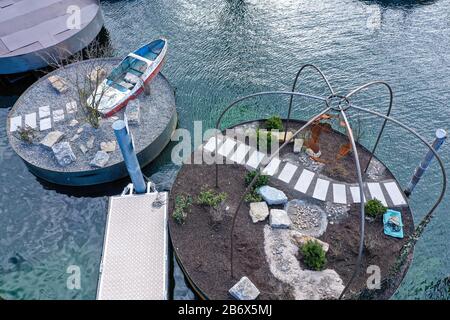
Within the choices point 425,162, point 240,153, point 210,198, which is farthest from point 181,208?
point 425,162

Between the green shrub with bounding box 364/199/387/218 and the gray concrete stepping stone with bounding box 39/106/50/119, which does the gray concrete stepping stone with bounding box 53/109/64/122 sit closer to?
the gray concrete stepping stone with bounding box 39/106/50/119

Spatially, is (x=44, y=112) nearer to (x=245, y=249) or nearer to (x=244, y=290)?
(x=245, y=249)

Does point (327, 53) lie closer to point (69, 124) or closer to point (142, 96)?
point (142, 96)

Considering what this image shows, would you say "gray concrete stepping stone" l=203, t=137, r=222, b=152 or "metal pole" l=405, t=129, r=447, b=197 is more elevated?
"metal pole" l=405, t=129, r=447, b=197

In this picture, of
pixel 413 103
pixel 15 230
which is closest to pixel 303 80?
pixel 413 103

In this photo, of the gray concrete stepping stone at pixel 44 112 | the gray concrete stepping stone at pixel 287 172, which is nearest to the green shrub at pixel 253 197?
the gray concrete stepping stone at pixel 287 172

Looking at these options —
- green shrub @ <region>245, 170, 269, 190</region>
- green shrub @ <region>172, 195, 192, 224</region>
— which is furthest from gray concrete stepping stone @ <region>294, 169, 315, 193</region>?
green shrub @ <region>172, 195, 192, 224</region>
